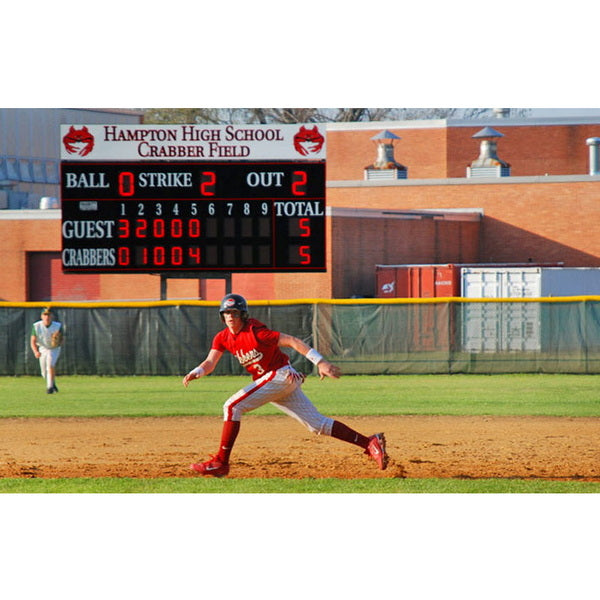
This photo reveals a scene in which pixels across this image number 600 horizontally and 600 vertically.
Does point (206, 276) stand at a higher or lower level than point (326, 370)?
higher

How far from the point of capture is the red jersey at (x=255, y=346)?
10477 millimetres

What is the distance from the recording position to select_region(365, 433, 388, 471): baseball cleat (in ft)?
35.7

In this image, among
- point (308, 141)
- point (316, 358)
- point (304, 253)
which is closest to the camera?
point (316, 358)

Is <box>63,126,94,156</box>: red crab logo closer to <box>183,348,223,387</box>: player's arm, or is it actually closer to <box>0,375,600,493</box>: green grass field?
<box>183,348,223,387</box>: player's arm

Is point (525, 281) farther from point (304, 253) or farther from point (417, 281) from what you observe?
point (304, 253)

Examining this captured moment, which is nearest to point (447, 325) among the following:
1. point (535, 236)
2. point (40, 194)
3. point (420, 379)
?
point (420, 379)

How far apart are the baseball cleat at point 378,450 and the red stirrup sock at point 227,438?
1350mm

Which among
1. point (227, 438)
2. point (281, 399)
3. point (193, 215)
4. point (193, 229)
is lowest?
point (227, 438)

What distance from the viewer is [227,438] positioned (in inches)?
424

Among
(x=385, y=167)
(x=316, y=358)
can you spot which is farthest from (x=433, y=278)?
(x=316, y=358)

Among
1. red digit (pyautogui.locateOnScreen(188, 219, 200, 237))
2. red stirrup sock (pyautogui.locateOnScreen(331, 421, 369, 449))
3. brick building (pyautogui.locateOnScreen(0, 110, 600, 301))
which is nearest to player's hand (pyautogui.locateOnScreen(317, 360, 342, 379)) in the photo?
red stirrup sock (pyautogui.locateOnScreen(331, 421, 369, 449))

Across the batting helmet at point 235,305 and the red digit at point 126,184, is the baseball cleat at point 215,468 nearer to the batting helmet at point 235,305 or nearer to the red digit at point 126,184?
the batting helmet at point 235,305

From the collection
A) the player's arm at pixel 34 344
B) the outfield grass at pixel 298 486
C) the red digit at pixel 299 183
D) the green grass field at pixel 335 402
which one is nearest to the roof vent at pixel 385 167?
the green grass field at pixel 335 402

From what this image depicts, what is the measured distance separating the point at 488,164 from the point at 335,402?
578 cm
